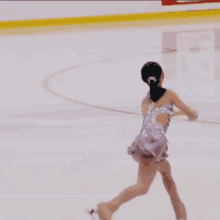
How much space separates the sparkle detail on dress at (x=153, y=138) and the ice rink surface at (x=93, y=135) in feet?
1.49

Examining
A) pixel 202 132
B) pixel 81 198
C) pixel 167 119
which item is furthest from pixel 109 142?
pixel 167 119

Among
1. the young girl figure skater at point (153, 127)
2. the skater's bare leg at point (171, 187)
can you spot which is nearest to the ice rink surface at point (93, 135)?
the skater's bare leg at point (171, 187)

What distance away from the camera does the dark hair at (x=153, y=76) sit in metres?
1.59

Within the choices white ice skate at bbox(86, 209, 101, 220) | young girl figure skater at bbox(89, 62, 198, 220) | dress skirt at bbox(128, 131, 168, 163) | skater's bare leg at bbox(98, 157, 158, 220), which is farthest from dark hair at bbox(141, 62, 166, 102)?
white ice skate at bbox(86, 209, 101, 220)

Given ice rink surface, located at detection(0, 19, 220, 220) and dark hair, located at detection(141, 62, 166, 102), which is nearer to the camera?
dark hair, located at detection(141, 62, 166, 102)

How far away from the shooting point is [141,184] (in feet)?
5.49

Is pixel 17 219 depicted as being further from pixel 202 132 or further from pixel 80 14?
pixel 80 14

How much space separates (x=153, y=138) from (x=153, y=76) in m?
Result: 0.25

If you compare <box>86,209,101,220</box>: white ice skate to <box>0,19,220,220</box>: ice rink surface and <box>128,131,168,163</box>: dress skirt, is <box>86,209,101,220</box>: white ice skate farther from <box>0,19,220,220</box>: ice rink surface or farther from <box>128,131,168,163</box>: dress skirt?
<box>128,131,168,163</box>: dress skirt

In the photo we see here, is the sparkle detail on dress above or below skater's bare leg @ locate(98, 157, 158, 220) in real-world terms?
above

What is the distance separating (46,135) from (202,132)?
4.24 ft

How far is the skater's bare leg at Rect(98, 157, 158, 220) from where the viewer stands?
1.64 meters

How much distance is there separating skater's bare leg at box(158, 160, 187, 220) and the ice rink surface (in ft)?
0.55

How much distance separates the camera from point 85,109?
416 centimetres
